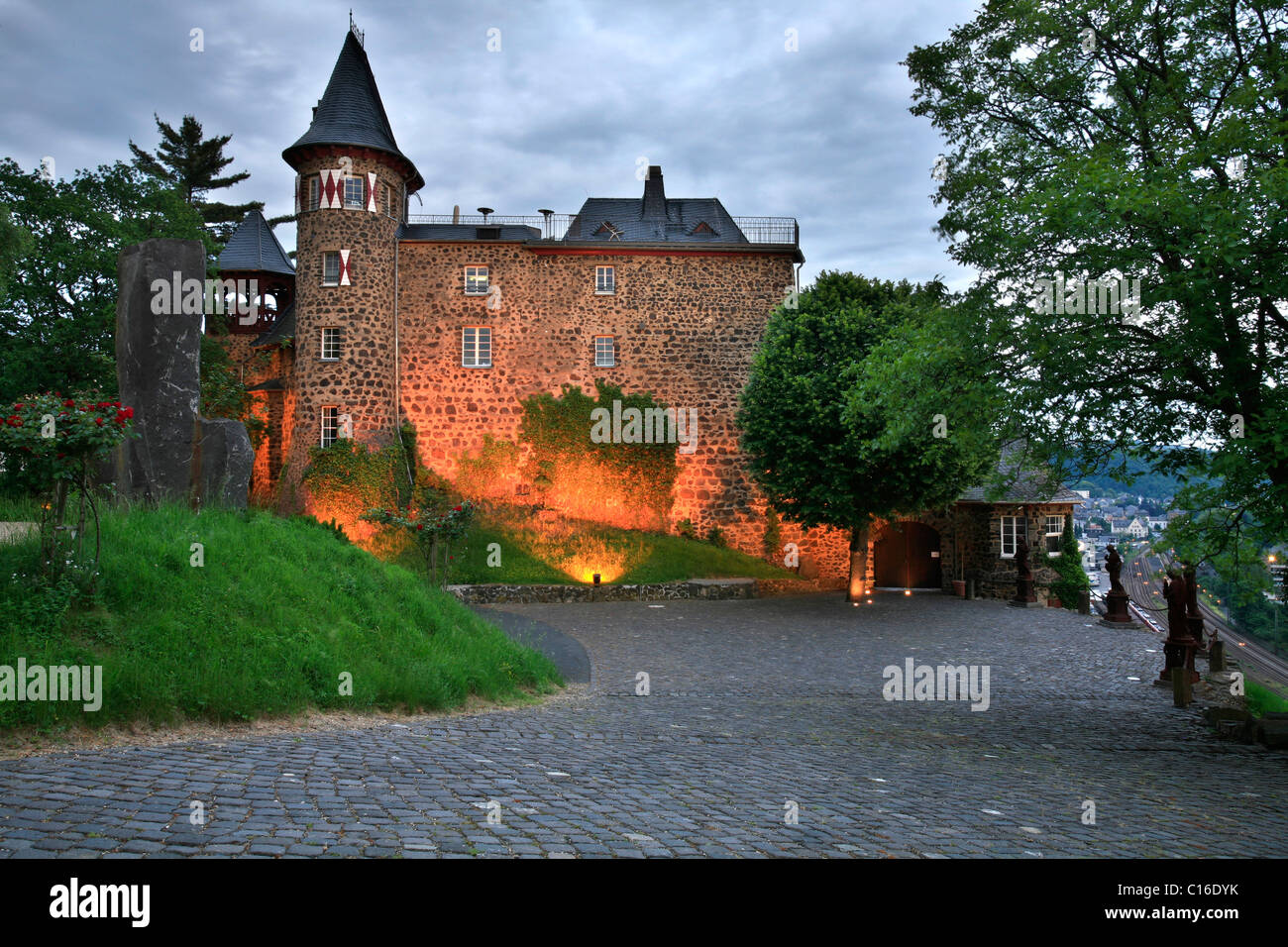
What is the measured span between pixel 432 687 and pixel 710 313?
25.4 m

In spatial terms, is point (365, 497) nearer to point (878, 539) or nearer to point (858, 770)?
point (878, 539)

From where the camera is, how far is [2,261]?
17.3 metres

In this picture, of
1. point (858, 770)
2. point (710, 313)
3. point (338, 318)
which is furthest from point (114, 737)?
point (710, 313)

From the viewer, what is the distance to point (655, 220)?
33531 millimetres

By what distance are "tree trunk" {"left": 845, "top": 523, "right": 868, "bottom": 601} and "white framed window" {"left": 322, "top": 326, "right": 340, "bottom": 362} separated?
1920 cm

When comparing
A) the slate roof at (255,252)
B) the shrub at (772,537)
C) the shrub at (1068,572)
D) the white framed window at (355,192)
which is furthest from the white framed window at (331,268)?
the shrub at (1068,572)

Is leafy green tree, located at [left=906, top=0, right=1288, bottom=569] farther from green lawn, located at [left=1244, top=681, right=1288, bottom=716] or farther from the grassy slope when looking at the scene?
the grassy slope

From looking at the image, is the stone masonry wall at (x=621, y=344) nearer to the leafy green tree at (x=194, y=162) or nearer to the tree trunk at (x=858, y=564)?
the tree trunk at (x=858, y=564)

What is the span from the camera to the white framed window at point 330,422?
28.6 meters

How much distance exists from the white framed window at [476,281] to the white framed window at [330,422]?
22.6ft

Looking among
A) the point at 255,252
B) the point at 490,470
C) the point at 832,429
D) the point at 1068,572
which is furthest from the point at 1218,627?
the point at 255,252

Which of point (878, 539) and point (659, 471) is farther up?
point (659, 471)

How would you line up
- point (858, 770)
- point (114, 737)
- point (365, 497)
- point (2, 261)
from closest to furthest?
1. point (114, 737)
2. point (858, 770)
3. point (2, 261)
4. point (365, 497)

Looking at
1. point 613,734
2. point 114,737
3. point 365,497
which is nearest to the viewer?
point 114,737
